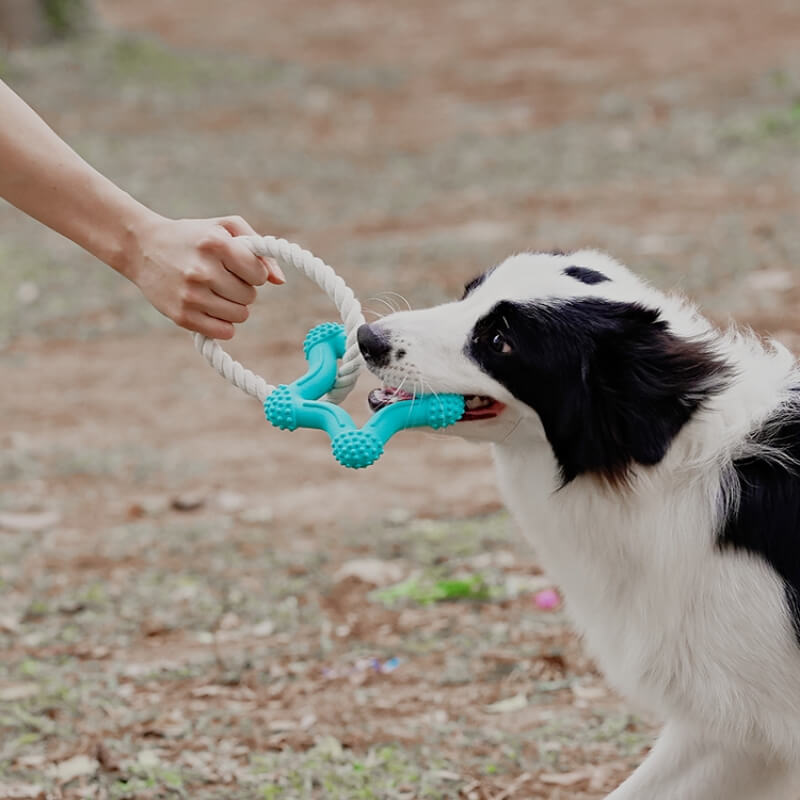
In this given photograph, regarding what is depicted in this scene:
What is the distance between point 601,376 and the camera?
2852 millimetres

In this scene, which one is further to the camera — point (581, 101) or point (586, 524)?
point (581, 101)

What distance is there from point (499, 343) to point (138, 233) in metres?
0.84

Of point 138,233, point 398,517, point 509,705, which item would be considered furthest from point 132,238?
point 398,517

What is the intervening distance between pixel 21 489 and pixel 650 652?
157 inches

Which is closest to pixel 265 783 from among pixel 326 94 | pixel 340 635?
pixel 340 635

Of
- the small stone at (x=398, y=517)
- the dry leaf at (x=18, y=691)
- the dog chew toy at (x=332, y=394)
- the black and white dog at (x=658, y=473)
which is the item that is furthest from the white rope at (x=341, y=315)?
the small stone at (x=398, y=517)

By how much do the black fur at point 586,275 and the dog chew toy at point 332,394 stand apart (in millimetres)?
379

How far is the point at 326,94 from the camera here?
52.3 ft

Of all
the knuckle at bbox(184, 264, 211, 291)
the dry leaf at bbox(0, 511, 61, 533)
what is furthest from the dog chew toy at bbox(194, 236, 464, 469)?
the dry leaf at bbox(0, 511, 61, 533)

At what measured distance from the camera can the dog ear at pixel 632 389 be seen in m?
2.82

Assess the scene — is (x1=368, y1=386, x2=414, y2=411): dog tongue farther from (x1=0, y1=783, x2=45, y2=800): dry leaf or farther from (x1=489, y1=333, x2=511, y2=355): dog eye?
(x1=0, y1=783, x2=45, y2=800): dry leaf

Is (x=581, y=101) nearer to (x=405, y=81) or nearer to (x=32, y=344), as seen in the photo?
(x=405, y=81)

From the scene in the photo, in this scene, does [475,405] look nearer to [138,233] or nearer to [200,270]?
[200,270]

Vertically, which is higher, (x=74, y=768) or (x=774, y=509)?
(x=774, y=509)
